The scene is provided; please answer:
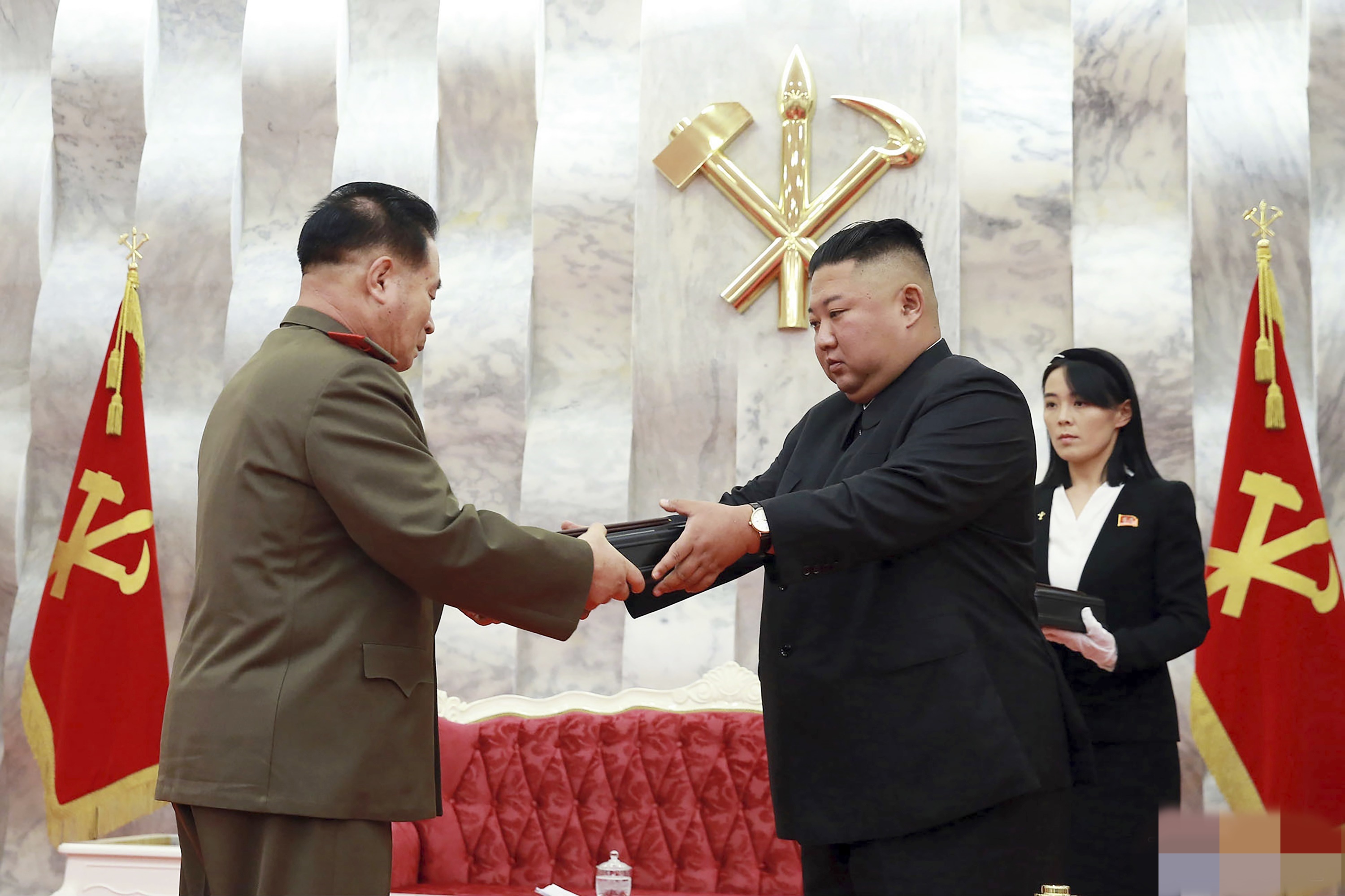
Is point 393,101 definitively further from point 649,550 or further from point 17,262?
point 649,550

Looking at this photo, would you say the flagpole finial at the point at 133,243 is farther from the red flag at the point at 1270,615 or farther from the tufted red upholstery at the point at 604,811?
the red flag at the point at 1270,615

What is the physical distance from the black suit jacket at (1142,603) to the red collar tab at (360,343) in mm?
2165

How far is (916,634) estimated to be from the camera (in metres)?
2.28

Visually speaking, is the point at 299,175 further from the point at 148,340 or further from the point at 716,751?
the point at 716,751

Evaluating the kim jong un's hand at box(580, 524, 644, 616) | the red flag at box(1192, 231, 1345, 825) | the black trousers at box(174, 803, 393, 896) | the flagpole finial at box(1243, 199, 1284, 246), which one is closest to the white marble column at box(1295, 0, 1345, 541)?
the flagpole finial at box(1243, 199, 1284, 246)

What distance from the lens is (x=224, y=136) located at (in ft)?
19.0

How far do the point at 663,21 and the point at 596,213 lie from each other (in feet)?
2.73

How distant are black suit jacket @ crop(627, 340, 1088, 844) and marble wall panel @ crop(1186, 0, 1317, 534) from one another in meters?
2.70

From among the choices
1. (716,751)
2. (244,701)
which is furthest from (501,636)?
(244,701)

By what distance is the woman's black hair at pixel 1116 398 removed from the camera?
3.86 m

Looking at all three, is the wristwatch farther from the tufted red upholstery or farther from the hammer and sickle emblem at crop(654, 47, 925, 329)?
the hammer and sickle emblem at crop(654, 47, 925, 329)

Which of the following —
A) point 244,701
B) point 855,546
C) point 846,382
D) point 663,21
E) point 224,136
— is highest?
point 663,21

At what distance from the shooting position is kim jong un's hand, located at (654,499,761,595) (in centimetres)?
259

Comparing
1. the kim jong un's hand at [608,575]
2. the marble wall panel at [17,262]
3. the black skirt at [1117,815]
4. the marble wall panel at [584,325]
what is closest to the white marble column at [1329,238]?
the black skirt at [1117,815]
